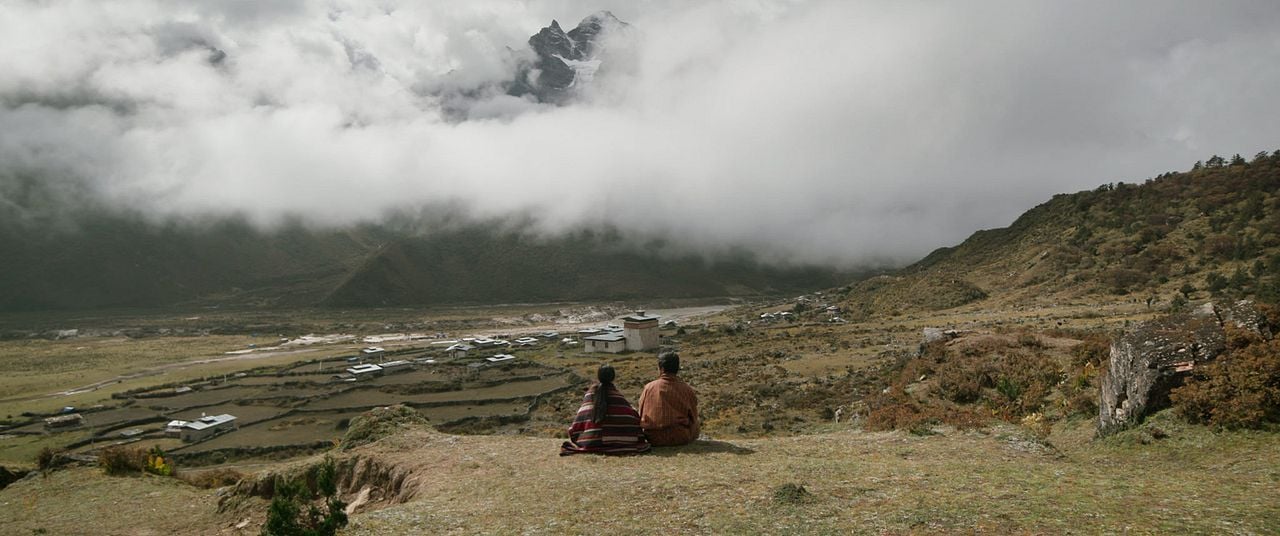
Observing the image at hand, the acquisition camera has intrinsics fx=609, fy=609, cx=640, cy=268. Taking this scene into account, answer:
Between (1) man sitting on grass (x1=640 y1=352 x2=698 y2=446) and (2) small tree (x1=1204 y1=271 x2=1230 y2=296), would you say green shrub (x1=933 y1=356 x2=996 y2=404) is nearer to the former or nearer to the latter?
(1) man sitting on grass (x1=640 y1=352 x2=698 y2=446)

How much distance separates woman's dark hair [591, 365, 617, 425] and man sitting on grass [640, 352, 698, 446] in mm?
834

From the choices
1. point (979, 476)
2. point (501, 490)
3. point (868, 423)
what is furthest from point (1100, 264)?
point (501, 490)

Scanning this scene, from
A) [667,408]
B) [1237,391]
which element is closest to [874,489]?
[667,408]

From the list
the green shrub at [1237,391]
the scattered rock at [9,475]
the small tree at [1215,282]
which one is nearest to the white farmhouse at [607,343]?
the small tree at [1215,282]

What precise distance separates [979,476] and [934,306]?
73.7 metres

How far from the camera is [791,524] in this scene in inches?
331

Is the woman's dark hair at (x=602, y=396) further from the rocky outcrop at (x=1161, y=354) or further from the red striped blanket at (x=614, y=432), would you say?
the rocky outcrop at (x=1161, y=354)

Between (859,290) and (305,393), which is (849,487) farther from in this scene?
(859,290)

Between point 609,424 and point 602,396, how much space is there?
67 centimetres

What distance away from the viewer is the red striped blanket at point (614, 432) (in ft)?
43.0

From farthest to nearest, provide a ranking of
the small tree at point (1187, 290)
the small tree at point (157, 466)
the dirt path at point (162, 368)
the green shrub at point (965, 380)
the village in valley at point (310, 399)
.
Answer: the dirt path at point (162, 368) → the village in valley at point (310, 399) → the small tree at point (1187, 290) → the green shrub at point (965, 380) → the small tree at point (157, 466)

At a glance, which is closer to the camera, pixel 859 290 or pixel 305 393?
pixel 305 393

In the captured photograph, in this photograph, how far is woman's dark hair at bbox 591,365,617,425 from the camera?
42.6 ft

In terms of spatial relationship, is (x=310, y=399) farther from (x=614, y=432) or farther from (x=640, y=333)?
(x=614, y=432)
